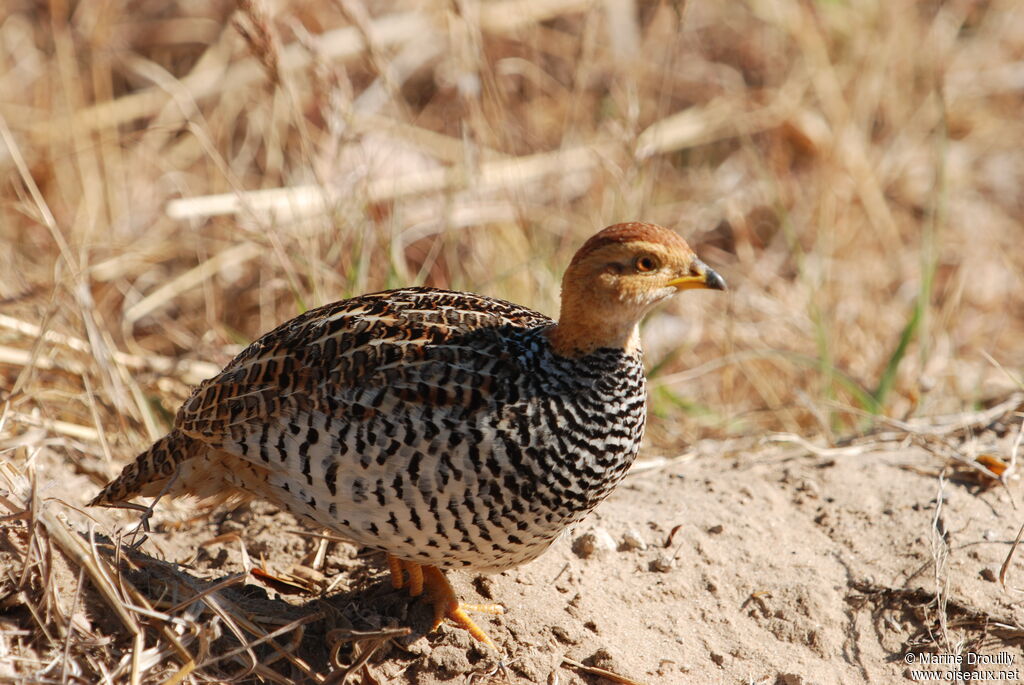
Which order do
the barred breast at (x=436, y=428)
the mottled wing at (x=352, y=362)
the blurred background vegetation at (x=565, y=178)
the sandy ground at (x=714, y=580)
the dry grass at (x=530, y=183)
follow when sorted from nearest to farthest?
1. the barred breast at (x=436, y=428)
2. the mottled wing at (x=352, y=362)
3. the sandy ground at (x=714, y=580)
4. the dry grass at (x=530, y=183)
5. the blurred background vegetation at (x=565, y=178)

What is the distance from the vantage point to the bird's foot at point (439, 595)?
141 inches

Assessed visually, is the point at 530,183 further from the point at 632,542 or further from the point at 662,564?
the point at 662,564

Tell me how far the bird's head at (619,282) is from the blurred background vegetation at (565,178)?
1.57 metres

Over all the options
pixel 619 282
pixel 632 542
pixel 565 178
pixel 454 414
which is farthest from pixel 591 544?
pixel 565 178

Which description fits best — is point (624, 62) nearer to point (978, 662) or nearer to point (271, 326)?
point (271, 326)

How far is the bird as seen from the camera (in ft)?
10.6

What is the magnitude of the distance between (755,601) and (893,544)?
59cm

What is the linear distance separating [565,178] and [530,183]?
1.17 feet

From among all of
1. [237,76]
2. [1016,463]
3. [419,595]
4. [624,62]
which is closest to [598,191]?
[624,62]

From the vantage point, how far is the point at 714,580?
3916 mm

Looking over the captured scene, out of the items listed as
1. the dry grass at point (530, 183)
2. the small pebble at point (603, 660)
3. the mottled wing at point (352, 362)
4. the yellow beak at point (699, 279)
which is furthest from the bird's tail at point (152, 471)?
the yellow beak at point (699, 279)

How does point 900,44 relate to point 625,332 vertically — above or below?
above

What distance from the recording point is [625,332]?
3.48 metres

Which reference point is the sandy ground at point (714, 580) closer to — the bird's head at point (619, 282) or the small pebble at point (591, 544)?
the small pebble at point (591, 544)
